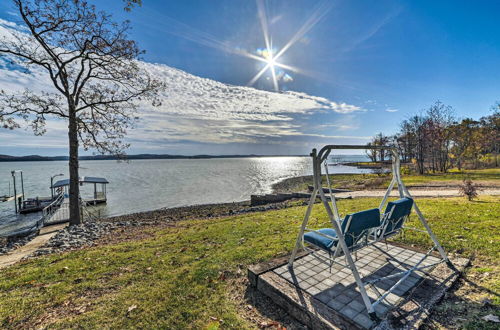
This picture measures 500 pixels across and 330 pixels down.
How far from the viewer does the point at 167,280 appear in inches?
162

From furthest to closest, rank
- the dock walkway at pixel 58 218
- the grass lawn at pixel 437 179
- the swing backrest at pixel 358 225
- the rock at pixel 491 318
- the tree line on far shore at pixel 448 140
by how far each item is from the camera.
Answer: the tree line on far shore at pixel 448 140 → the grass lawn at pixel 437 179 → the dock walkway at pixel 58 218 → the swing backrest at pixel 358 225 → the rock at pixel 491 318

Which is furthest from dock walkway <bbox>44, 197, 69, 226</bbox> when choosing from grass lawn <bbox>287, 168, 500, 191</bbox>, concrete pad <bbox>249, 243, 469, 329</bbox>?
grass lawn <bbox>287, 168, 500, 191</bbox>

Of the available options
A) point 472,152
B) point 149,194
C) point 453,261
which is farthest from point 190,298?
point 472,152

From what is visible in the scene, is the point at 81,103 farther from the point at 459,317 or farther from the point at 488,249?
the point at 488,249

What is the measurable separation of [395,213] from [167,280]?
4.39m

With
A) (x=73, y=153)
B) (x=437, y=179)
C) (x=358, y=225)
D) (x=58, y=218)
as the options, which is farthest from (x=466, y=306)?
(x=437, y=179)

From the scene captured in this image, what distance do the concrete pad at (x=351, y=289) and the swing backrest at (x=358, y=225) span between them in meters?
0.48

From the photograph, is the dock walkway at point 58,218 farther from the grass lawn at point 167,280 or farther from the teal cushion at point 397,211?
the teal cushion at point 397,211

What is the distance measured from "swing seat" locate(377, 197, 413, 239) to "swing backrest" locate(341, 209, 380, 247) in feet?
1.27

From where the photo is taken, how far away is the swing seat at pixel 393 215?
3732mm

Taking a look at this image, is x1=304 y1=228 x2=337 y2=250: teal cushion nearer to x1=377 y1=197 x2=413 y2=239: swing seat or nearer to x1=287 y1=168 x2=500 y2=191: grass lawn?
x1=377 y1=197 x2=413 y2=239: swing seat

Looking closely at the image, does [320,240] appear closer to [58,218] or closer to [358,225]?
[358,225]

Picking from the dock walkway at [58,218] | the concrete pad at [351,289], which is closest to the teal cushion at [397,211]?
the concrete pad at [351,289]

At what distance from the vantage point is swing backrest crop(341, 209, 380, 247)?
324cm
